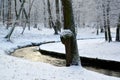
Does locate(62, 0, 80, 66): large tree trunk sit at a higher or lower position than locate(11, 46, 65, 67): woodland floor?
higher

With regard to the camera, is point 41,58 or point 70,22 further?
point 41,58

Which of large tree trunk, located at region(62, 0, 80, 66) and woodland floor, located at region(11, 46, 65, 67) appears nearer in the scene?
large tree trunk, located at region(62, 0, 80, 66)

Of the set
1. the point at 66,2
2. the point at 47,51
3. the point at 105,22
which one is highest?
the point at 66,2

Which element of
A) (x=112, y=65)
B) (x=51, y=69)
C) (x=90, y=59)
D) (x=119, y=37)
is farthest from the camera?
(x=119, y=37)

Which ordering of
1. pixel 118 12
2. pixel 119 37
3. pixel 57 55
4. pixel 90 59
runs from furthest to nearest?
pixel 119 37
pixel 118 12
pixel 57 55
pixel 90 59

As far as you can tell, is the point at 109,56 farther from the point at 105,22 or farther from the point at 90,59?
the point at 105,22

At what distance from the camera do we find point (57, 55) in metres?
21.9

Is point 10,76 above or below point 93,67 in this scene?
above

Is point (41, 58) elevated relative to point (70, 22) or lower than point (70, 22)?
lower

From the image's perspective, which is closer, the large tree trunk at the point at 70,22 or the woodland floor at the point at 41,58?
the large tree trunk at the point at 70,22

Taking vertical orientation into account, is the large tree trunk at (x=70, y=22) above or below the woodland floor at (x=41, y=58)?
above

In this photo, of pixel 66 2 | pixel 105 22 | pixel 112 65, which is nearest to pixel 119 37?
pixel 105 22

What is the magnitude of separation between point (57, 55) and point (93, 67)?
5.36 m

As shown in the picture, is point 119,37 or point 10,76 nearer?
point 10,76
